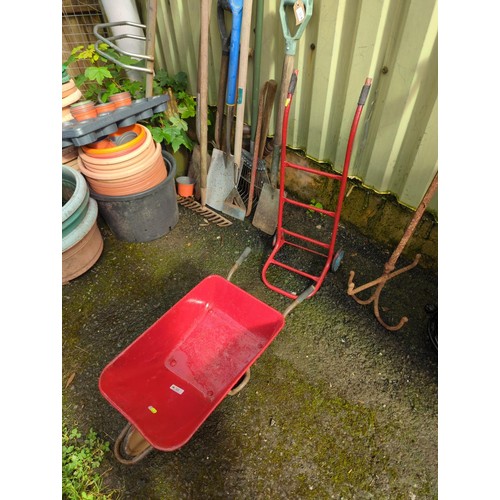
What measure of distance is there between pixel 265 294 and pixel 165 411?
1078mm

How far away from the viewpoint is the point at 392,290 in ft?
8.17

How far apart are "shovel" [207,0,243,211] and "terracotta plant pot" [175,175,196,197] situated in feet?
0.77

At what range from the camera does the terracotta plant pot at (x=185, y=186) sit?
10.7 ft

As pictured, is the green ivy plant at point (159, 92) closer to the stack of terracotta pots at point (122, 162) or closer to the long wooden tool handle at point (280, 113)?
the stack of terracotta pots at point (122, 162)

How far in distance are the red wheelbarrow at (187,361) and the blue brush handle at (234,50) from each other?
1.58 metres

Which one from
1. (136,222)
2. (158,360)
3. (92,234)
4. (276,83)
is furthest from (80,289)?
(276,83)

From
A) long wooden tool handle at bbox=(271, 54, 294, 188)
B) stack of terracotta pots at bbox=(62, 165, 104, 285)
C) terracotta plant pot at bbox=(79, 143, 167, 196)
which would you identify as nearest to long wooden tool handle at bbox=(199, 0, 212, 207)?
terracotta plant pot at bbox=(79, 143, 167, 196)

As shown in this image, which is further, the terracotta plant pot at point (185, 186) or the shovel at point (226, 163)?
the terracotta plant pot at point (185, 186)

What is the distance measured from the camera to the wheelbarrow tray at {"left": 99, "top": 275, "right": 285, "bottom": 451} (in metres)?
1.67

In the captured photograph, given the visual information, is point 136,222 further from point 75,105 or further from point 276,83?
point 276,83

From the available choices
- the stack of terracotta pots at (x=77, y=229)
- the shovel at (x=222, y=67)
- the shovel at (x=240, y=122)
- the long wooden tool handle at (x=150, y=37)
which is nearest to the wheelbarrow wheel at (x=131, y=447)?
the stack of terracotta pots at (x=77, y=229)

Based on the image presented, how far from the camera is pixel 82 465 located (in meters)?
1.79

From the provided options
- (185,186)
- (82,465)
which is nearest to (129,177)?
(185,186)

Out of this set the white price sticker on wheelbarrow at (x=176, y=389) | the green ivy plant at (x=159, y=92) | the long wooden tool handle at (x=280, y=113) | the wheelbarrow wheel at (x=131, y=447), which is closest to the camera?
the wheelbarrow wheel at (x=131, y=447)
